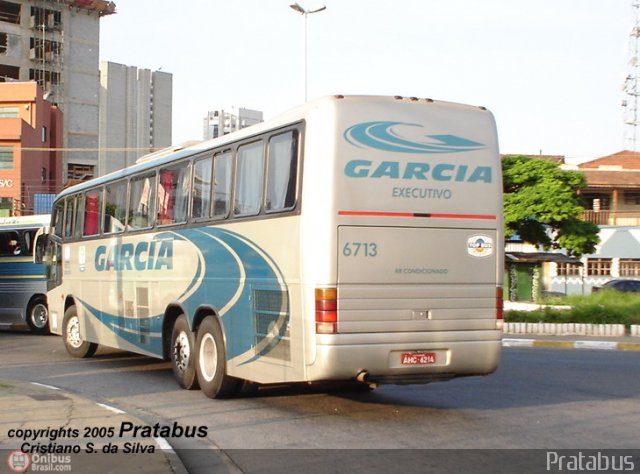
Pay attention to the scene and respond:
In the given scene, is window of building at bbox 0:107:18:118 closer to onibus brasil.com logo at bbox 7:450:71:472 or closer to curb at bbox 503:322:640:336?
curb at bbox 503:322:640:336

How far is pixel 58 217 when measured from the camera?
1891cm

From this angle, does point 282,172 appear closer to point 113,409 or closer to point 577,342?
point 113,409

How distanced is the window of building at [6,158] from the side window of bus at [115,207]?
48428 mm

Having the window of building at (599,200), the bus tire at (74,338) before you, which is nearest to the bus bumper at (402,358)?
the bus tire at (74,338)

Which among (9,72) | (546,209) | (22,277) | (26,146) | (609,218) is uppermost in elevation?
(9,72)

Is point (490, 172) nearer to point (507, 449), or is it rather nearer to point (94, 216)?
point (507, 449)

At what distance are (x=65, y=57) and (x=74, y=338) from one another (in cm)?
8400

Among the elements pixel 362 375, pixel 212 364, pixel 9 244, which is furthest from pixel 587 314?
pixel 362 375

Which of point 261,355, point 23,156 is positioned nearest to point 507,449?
point 261,355

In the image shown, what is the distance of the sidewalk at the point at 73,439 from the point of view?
738cm

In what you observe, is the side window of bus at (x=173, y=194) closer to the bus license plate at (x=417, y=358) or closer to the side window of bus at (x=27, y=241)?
the bus license plate at (x=417, y=358)

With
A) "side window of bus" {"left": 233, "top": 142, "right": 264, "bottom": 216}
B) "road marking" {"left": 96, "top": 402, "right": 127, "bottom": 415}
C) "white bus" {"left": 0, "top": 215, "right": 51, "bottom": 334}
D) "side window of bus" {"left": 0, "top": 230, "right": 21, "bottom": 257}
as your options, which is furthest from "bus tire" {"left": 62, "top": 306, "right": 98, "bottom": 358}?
"side window of bus" {"left": 0, "top": 230, "right": 21, "bottom": 257}

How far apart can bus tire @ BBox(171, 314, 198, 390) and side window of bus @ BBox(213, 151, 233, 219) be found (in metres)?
1.82

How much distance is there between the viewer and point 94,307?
16547 millimetres
